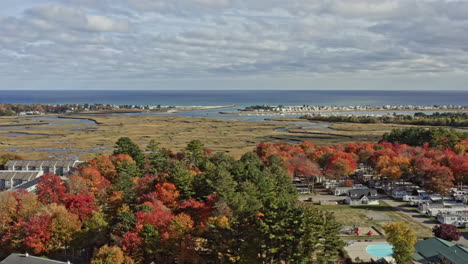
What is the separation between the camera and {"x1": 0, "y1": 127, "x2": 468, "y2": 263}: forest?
22.3m

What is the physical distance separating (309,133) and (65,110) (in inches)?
5699

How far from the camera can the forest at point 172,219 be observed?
22266 mm

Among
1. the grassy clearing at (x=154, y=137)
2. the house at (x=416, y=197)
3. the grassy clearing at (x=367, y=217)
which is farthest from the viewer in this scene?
the grassy clearing at (x=154, y=137)

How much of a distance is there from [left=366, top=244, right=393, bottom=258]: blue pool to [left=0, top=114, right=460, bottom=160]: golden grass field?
4180cm

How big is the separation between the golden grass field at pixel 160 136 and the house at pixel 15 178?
21.0 meters

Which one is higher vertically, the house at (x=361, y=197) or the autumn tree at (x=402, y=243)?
the autumn tree at (x=402, y=243)

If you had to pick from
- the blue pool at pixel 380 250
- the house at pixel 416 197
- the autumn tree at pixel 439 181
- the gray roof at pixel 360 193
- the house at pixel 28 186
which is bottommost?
the blue pool at pixel 380 250

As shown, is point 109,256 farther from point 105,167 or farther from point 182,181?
point 105,167

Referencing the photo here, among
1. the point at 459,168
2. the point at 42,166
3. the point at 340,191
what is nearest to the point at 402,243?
the point at 340,191

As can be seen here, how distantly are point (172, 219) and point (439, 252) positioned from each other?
1934 cm

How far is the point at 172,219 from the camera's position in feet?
85.5

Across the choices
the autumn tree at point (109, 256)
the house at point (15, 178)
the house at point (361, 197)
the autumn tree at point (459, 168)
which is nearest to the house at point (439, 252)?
the house at point (361, 197)

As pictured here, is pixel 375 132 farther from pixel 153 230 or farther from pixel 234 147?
pixel 153 230

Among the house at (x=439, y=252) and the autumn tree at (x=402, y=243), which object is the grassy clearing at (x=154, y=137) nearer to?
the house at (x=439, y=252)
